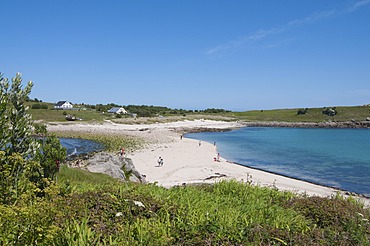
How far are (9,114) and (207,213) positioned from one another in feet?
16.2

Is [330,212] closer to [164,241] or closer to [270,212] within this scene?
[270,212]

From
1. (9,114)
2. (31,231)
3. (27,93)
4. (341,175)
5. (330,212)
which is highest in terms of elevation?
(27,93)

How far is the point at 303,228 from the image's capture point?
6.64 metres

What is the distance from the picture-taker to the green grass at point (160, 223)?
419 centimetres

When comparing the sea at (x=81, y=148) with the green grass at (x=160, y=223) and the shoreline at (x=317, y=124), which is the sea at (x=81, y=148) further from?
the shoreline at (x=317, y=124)

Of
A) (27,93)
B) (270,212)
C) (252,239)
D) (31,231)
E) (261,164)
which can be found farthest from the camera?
(261,164)

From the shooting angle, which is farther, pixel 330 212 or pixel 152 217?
pixel 330 212

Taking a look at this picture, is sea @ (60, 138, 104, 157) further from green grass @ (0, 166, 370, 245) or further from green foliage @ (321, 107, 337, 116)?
green foliage @ (321, 107, 337, 116)

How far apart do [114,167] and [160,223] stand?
12.0 metres

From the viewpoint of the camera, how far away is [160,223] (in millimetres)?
5898

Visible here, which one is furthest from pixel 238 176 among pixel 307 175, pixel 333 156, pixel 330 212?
pixel 333 156

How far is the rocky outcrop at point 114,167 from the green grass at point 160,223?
9243mm

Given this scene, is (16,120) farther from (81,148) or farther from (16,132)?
(81,148)

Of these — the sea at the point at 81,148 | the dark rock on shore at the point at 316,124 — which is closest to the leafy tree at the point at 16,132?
the sea at the point at 81,148
